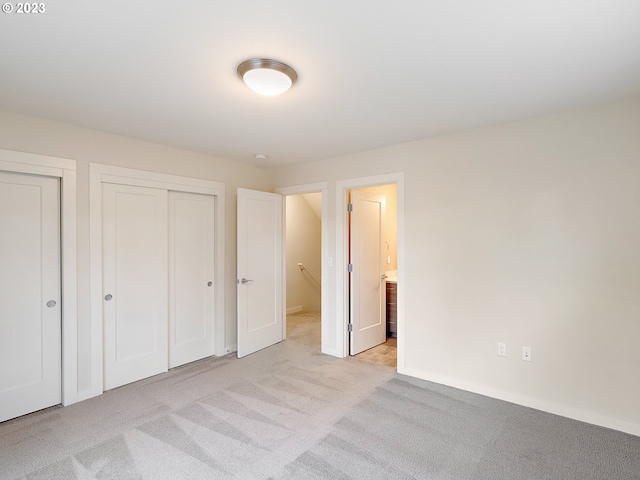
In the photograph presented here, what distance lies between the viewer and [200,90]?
7.25 ft

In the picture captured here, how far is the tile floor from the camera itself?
12.9ft

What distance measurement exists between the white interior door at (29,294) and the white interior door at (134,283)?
380 millimetres

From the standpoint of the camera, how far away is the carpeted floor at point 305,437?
2.01 m

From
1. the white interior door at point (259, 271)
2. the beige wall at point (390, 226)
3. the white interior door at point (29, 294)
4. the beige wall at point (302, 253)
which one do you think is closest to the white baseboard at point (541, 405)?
the beige wall at point (390, 226)

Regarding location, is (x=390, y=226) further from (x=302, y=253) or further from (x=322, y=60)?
(x=322, y=60)

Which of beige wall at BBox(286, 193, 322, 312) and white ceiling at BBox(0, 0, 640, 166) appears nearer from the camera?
white ceiling at BBox(0, 0, 640, 166)

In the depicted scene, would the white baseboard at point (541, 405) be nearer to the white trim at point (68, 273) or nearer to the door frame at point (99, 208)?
the door frame at point (99, 208)

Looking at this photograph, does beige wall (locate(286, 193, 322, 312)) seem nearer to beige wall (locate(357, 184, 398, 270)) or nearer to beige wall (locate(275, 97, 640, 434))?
beige wall (locate(357, 184, 398, 270))

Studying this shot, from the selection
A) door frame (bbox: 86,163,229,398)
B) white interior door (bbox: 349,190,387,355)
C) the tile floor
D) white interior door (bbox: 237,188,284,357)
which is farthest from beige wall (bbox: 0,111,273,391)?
the tile floor

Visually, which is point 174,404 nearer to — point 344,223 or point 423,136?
point 344,223

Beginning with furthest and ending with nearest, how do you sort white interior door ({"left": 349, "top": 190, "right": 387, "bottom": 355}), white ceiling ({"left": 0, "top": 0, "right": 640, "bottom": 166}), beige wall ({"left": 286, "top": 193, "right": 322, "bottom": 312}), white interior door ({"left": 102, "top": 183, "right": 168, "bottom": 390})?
beige wall ({"left": 286, "top": 193, "right": 322, "bottom": 312}) < white interior door ({"left": 349, "top": 190, "right": 387, "bottom": 355}) < white interior door ({"left": 102, "top": 183, "right": 168, "bottom": 390}) < white ceiling ({"left": 0, "top": 0, "right": 640, "bottom": 166})

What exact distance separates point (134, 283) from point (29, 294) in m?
0.79

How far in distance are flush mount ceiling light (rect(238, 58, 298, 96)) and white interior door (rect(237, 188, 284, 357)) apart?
2072 mm

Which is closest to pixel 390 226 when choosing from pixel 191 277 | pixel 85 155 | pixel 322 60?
pixel 191 277
